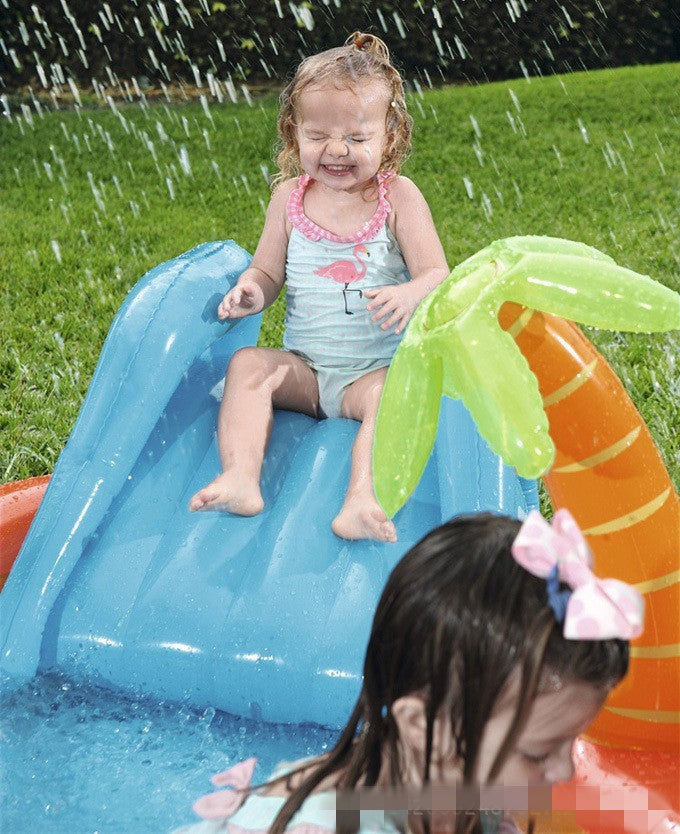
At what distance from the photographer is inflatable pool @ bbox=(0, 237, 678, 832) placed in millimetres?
2104

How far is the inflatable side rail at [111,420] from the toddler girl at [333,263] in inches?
3.5

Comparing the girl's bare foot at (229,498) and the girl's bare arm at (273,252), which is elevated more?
the girl's bare arm at (273,252)

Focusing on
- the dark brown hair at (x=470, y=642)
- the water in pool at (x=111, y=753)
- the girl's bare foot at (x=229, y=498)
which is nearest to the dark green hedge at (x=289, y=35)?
the girl's bare foot at (x=229, y=498)

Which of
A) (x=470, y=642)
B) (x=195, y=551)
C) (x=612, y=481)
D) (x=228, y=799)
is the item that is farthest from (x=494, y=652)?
(x=195, y=551)

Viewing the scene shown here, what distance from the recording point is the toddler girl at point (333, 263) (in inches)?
96.1

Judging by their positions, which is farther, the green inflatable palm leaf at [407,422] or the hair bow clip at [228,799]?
the green inflatable palm leaf at [407,422]

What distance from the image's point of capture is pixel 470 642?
1.26 m

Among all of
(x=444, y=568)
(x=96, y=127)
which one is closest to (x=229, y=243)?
(x=444, y=568)

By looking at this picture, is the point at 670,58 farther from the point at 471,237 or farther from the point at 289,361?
the point at 289,361

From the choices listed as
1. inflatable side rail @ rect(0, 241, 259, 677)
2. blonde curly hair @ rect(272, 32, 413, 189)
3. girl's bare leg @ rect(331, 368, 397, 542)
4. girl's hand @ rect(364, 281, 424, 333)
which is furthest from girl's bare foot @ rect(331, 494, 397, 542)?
blonde curly hair @ rect(272, 32, 413, 189)

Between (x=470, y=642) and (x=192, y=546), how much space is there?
1.11m

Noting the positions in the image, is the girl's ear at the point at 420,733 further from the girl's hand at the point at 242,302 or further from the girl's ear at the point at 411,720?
the girl's hand at the point at 242,302

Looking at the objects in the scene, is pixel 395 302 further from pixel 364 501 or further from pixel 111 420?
pixel 111 420

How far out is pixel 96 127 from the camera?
7.81 metres
